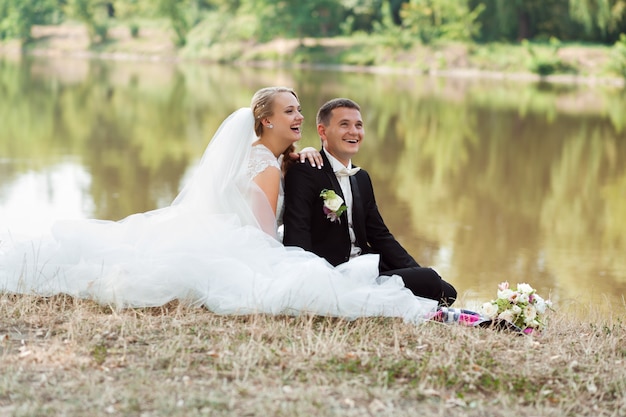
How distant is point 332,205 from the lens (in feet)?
14.2

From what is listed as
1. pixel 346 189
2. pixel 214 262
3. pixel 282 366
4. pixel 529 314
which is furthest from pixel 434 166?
pixel 282 366

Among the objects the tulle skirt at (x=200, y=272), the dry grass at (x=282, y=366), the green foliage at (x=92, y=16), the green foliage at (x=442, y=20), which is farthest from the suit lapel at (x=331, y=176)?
the green foliage at (x=92, y=16)

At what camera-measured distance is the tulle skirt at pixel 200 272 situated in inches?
156

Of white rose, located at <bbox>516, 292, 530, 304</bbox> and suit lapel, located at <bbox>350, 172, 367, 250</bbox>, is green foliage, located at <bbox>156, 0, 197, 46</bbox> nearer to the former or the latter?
suit lapel, located at <bbox>350, 172, 367, 250</bbox>

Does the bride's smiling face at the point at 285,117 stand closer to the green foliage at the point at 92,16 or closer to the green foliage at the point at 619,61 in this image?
the green foliage at the point at 619,61

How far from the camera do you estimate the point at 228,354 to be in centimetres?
333

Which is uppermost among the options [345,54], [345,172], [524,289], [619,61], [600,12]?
[600,12]

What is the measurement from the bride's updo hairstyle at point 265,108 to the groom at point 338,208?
17 cm

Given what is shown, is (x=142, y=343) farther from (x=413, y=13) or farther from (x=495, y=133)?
(x=413, y=13)

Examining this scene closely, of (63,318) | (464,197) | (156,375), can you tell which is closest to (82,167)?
(464,197)

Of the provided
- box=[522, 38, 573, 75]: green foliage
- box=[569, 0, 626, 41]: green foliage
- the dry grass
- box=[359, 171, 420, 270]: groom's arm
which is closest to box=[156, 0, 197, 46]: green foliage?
box=[522, 38, 573, 75]: green foliage

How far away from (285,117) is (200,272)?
98 cm

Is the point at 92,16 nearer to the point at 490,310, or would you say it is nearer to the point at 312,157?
the point at 312,157

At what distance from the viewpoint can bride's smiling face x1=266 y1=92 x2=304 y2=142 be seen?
455cm
